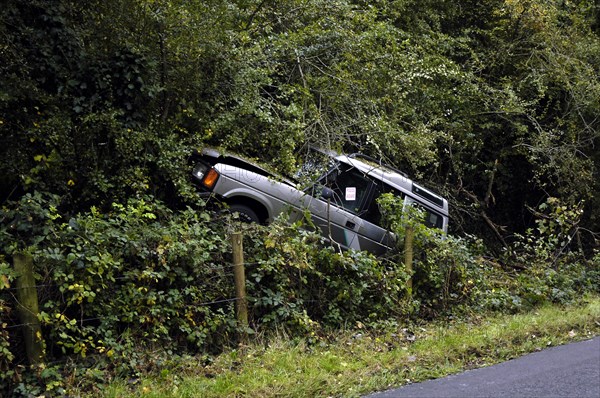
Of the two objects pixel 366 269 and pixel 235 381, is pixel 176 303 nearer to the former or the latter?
pixel 235 381

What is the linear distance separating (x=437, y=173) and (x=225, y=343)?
26.1ft

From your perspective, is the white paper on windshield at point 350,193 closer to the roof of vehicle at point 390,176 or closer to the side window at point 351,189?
the side window at point 351,189

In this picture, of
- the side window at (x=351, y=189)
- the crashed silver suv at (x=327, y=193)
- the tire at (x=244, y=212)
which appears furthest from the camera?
the side window at (x=351, y=189)

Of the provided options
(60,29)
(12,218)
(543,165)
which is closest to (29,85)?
(60,29)

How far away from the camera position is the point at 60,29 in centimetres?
799

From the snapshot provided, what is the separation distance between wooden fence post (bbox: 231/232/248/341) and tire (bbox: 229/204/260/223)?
1.49 metres

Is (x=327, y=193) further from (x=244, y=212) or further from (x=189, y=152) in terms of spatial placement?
(x=189, y=152)

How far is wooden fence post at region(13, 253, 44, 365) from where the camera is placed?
5.79 m

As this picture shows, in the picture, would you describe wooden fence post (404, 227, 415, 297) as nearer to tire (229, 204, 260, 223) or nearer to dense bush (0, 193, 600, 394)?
dense bush (0, 193, 600, 394)

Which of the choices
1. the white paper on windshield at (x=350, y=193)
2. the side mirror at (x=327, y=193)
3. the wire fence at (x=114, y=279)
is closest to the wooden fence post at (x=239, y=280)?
the wire fence at (x=114, y=279)

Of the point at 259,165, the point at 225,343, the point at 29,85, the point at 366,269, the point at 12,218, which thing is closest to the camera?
the point at 12,218

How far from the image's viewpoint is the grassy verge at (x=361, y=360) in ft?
18.7

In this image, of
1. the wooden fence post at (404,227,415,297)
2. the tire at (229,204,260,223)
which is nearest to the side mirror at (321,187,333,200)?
the tire at (229,204,260,223)

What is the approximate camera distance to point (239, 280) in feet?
23.9
